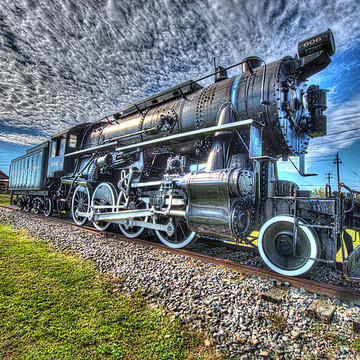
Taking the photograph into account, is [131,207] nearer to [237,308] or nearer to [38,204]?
[237,308]

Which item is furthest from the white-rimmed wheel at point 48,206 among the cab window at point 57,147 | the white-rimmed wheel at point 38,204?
the cab window at point 57,147

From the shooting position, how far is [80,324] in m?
2.17

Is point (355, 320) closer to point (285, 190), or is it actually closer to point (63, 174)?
point (285, 190)

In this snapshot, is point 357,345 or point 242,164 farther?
point 242,164

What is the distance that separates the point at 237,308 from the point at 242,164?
93.8 inches

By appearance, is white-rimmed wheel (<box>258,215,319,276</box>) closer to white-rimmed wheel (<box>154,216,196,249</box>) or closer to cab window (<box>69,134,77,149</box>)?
white-rimmed wheel (<box>154,216,196,249</box>)

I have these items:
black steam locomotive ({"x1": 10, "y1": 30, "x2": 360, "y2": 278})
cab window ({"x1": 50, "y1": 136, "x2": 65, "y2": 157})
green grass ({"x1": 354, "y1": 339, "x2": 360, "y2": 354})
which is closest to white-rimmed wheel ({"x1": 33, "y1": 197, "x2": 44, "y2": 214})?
cab window ({"x1": 50, "y1": 136, "x2": 65, "y2": 157})

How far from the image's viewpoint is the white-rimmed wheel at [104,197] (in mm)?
6656

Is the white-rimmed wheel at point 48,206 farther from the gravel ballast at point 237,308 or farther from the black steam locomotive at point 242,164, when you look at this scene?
the gravel ballast at point 237,308

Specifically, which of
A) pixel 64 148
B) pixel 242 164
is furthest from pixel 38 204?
pixel 242 164

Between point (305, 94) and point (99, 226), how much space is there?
6542 mm

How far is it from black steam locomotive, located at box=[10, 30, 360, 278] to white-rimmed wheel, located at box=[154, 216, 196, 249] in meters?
0.03

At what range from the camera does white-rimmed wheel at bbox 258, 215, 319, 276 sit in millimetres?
3293

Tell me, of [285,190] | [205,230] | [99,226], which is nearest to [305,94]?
[285,190]
